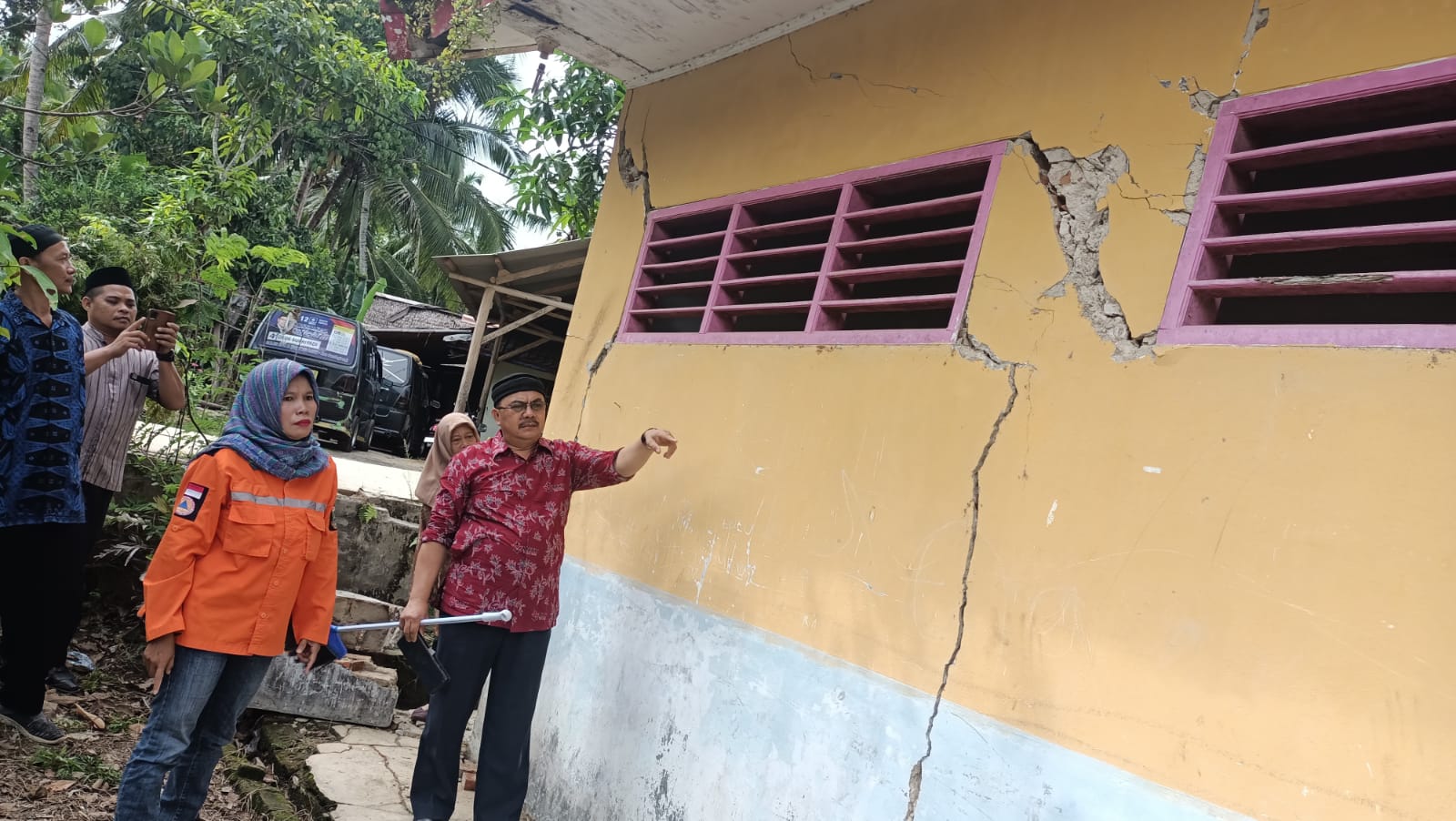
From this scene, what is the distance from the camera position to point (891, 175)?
Result: 317cm

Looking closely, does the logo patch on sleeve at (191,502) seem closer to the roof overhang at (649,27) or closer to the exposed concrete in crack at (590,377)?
the exposed concrete in crack at (590,377)

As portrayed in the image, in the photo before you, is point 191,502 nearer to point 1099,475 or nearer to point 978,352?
point 978,352

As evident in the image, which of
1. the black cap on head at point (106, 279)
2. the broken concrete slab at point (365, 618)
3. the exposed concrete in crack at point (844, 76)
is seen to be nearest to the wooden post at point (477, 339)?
the broken concrete slab at point (365, 618)

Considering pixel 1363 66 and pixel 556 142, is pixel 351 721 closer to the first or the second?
pixel 556 142

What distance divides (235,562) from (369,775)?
172 cm

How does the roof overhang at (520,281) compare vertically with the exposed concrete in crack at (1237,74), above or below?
below

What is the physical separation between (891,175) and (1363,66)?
4.50ft

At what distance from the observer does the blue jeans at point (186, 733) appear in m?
2.73

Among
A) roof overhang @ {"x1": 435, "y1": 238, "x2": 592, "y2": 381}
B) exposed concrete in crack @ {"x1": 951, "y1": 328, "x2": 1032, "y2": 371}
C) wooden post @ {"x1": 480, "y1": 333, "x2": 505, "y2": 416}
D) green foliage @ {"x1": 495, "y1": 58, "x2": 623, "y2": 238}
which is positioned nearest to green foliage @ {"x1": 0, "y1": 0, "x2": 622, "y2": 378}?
green foliage @ {"x1": 495, "y1": 58, "x2": 623, "y2": 238}

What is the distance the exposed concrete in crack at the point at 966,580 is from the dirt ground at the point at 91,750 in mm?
2753

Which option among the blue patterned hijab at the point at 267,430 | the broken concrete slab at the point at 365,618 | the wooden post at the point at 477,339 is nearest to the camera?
the blue patterned hijab at the point at 267,430

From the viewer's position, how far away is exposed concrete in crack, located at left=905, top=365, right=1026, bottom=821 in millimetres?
2486

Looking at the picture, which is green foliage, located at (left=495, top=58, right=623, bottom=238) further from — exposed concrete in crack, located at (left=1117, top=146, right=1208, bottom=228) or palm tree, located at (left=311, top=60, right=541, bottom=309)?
palm tree, located at (left=311, top=60, right=541, bottom=309)

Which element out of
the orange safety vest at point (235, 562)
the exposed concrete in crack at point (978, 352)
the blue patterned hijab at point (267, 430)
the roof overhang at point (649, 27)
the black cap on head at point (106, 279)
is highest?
the roof overhang at point (649, 27)
